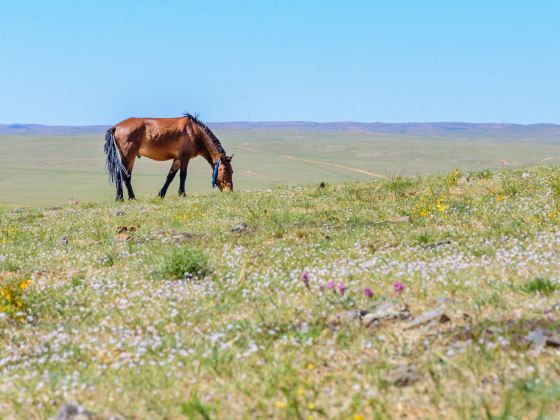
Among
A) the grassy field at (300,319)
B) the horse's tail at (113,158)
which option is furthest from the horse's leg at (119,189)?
the grassy field at (300,319)

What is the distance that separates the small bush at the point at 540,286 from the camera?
7.21 m

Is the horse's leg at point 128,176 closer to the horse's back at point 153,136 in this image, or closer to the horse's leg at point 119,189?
the horse's leg at point 119,189

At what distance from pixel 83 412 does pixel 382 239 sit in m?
6.87

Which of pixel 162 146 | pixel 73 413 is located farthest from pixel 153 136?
pixel 73 413

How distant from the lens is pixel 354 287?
8.09m

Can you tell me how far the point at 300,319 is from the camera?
7090 millimetres

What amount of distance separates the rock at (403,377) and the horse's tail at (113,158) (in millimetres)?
22705

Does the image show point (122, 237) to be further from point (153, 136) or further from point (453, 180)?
point (153, 136)

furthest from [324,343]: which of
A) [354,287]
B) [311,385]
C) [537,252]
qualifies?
[537,252]

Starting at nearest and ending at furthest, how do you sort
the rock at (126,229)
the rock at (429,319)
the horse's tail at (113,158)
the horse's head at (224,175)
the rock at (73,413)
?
the rock at (73,413), the rock at (429,319), the rock at (126,229), the horse's tail at (113,158), the horse's head at (224,175)

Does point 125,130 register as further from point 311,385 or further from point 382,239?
point 311,385

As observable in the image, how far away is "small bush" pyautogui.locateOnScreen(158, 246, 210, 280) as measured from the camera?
935 centimetres

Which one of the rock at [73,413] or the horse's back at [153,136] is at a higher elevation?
the horse's back at [153,136]

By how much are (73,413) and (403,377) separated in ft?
8.69
